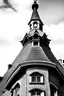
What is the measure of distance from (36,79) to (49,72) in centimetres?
166

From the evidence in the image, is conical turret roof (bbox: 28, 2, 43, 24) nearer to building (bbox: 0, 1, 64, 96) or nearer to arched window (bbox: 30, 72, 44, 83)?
building (bbox: 0, 1, 64, 96)

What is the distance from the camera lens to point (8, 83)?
2667 cm

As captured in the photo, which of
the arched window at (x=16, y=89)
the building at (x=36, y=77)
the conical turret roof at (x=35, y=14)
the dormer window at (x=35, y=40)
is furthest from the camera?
the conical turret roof at (x=35, y=14)

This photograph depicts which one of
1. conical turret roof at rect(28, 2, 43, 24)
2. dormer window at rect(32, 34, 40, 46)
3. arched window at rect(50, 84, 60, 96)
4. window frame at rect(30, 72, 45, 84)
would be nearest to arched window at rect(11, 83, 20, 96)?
window frame at rect(30, 72, 45, 84)

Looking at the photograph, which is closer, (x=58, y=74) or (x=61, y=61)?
(x=58, y=74)

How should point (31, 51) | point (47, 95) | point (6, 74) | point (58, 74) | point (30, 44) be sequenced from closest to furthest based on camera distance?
point (47, 95) → point (58, 74) → point (31, 51) → point (30, 44) → point (6, 74)

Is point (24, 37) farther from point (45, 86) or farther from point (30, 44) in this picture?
point (45, 86)

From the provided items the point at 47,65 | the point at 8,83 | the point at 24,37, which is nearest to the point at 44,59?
the point at 47,65

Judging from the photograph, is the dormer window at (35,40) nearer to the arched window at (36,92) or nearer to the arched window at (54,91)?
the arched window at (54,91)

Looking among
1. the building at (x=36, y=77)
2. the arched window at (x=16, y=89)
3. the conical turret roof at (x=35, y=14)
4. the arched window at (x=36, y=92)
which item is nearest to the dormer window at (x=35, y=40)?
the building at (x=36, y=77)

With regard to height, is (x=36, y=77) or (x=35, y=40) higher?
(x=35, y=40)

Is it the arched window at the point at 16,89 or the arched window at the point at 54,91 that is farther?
the arched window at the point at 16,89

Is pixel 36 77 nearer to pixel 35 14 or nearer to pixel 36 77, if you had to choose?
pixel 36 77

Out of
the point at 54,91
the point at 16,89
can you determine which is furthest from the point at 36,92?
the point at 16,89
